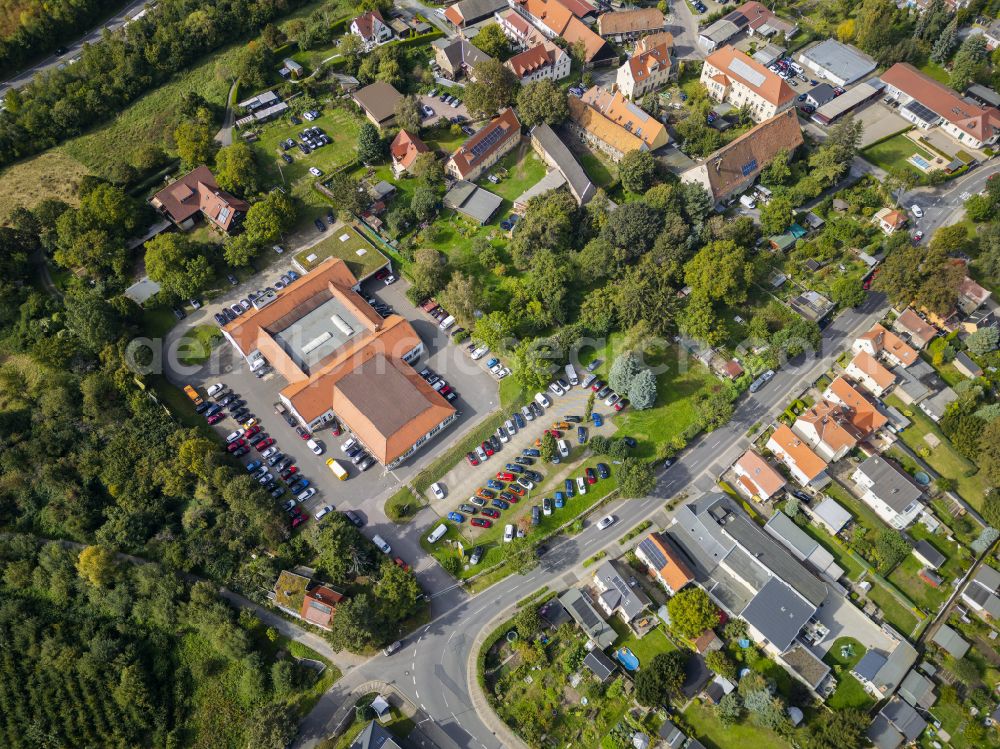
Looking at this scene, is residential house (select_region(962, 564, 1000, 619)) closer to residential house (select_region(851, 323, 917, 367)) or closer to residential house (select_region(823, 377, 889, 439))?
residential house (select_region(823, 377, 889, 439))

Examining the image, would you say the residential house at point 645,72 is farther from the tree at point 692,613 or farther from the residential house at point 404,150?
the tree at point 692,613

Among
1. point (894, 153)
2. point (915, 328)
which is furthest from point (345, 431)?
point (894, 153)

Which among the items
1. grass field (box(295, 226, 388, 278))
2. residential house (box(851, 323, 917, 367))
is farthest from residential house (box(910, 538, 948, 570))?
grass field (box(295, 226, 388, 278))

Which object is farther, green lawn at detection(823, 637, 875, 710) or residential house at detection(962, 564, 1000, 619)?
residential house at detection(962, 564, 1000, 619)

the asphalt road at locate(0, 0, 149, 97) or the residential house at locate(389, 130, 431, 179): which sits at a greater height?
the asphalt road at locate(0, 0, 149, 97)

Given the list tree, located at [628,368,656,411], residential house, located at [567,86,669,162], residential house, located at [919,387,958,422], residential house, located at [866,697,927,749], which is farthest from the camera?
residential house, located at [567,86,669,162]

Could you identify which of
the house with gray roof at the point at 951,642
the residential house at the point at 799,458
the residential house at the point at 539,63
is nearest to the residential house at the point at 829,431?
the residential house at the point at 799,458
